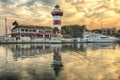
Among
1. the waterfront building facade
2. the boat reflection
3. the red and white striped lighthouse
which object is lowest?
the boat reflection

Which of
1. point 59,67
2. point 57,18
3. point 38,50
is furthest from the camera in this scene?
point 57,18

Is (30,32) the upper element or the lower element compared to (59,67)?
upper

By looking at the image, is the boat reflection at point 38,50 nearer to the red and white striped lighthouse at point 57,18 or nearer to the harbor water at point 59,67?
the harbor water at point 59,67

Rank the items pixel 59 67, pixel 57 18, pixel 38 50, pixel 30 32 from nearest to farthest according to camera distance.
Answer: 1. pixel 59 67
2. pixel 38 50
3. pixel 57 18
4. pixel 30 32

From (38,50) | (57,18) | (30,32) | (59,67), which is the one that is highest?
(57,18)

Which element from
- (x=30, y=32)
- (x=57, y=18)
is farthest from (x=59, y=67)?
(x=30, y=32)

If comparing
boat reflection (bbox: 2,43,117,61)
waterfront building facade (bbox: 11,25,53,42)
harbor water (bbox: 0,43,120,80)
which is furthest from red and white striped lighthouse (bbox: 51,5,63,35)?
harbor water (bbox: 0,43,120,80)

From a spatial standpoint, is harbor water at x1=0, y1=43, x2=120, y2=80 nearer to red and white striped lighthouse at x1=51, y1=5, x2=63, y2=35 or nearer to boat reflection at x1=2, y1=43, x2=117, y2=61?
boat reflection at x1=2, y1=43, x2=117, y2=61

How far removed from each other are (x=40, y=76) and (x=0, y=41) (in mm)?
103418

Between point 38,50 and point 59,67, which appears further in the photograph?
point 38,50

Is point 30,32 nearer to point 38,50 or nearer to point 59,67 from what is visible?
point 38,50

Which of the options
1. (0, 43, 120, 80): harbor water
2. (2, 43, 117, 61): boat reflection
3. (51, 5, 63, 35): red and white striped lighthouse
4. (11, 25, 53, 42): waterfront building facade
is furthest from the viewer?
(51, 5, 63, 35): red and white striped lighthouse

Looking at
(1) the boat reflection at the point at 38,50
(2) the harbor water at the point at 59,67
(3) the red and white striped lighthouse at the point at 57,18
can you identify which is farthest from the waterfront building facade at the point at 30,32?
(2) the harbor water at the point at 59,67

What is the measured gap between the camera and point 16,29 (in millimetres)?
144000
